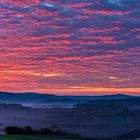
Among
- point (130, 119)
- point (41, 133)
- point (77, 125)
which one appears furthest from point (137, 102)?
point (41, 133)

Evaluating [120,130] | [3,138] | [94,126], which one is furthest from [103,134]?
[3,138]

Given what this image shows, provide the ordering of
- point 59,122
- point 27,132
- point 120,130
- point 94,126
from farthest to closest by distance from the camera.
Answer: point 59,122 < point 94,126 < point 120,130 < point 27,132

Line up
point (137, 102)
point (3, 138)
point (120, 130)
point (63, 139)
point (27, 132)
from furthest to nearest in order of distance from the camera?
point (137, 102) < point (120, 130) < point (27, 132) < point (63, 139) < point (3, 138)

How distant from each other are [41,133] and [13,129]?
2.63 m

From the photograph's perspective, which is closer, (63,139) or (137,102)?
(63,139)

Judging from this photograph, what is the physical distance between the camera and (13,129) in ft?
188

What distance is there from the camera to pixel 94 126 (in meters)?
92.1

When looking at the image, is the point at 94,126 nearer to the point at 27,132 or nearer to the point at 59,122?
the point at 59,122

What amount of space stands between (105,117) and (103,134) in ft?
98.2

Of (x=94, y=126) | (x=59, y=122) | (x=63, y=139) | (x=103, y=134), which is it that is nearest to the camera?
(x=63, y=139)

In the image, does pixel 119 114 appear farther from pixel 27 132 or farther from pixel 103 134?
pixel 27 132

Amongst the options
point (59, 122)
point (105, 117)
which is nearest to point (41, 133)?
point (59, 122)

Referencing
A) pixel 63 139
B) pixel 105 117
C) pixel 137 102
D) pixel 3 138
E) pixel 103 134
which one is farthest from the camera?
pixel 137 102

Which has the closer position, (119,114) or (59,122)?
(59,122)
